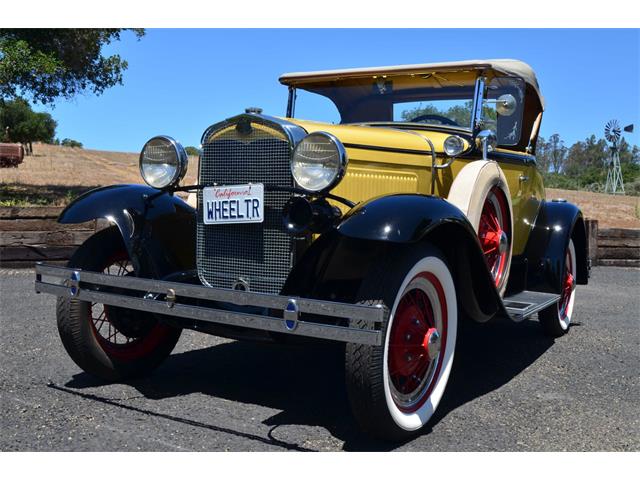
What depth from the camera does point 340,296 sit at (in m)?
3.26

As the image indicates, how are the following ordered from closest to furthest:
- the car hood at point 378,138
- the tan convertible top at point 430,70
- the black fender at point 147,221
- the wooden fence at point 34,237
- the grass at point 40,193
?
the car hood at point 378,138 → the black fender at point 147,221 → the tan convertible top at point 430,70 → the wooden fence at point 34,237 → the grass at point 40,193

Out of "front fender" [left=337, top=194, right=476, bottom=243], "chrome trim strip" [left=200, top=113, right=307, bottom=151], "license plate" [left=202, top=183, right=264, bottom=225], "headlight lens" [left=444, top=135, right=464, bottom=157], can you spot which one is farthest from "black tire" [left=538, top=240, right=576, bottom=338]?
"license plate" [left=202, top=183, right=264, bottom=225]

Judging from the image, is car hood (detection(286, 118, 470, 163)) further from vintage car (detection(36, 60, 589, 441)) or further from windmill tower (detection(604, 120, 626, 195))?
windmill tower (detection(604, 120, 626, 195))

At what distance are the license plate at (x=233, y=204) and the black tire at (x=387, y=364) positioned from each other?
768 millimetres

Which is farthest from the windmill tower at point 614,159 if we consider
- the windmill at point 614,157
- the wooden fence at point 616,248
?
the wooden fence at point 616,248

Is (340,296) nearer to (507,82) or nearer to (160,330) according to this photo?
(160,330)

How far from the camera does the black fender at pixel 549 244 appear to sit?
4.88m

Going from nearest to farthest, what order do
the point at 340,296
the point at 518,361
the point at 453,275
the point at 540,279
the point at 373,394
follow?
the point at 373,394, the point at 340,296, the point at 453,275, the point at 518,361, the point at 540,279

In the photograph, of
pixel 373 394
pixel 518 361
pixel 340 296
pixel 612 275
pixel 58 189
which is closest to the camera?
pixel 373 394

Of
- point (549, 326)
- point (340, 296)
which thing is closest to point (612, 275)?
point (549, 326)

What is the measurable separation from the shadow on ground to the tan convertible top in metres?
1.98

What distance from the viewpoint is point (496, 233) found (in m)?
4.27

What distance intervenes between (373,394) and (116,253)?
1899 mm

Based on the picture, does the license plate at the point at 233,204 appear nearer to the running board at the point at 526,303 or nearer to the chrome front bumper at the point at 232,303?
the chrome front bumper at the point at 232,303
